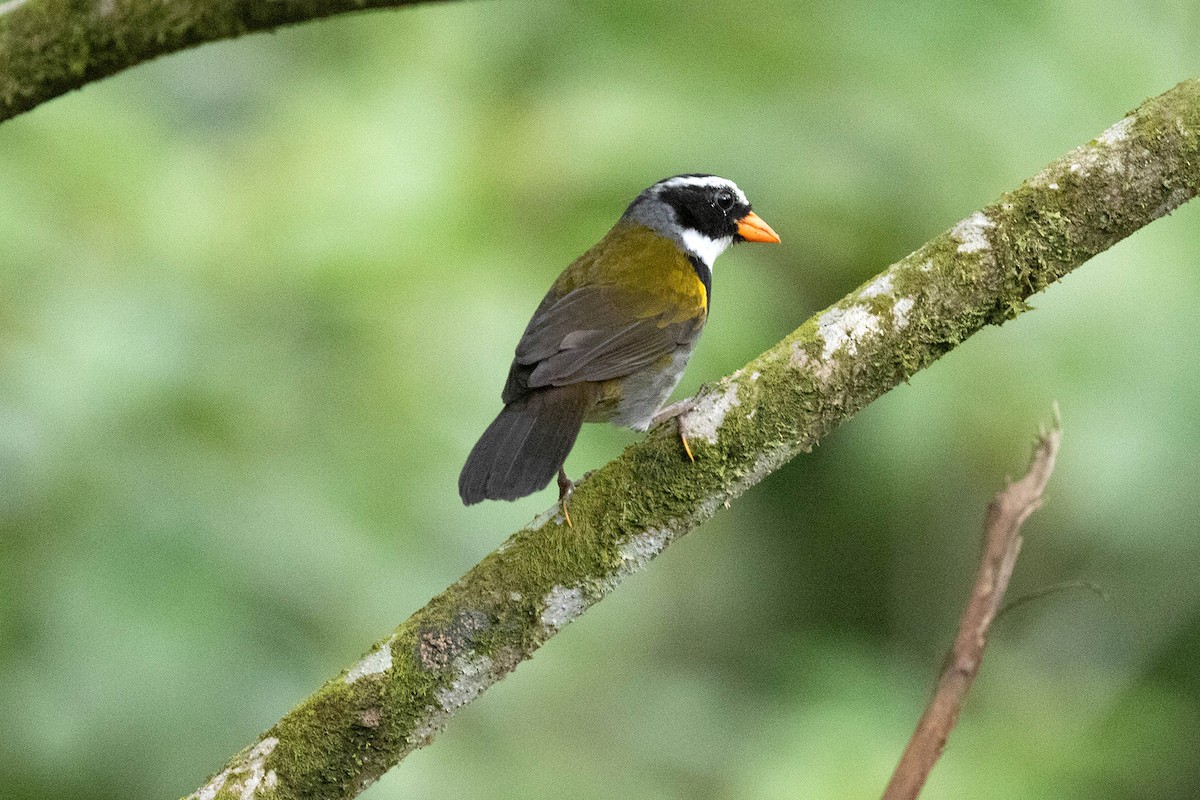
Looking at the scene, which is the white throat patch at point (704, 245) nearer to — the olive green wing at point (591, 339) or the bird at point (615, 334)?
the bird at point (615, 334)

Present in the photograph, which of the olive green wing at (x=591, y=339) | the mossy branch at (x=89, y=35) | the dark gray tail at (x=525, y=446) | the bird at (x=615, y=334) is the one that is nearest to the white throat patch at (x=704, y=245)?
the bird at (x=615, y=334)

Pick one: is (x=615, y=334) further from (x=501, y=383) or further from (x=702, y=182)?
(x=702, y=182)

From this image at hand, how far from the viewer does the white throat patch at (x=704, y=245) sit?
3555mm

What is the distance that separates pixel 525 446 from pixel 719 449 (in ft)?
1.85

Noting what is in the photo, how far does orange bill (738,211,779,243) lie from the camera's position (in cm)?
364

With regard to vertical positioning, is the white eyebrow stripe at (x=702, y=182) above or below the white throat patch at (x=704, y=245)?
above

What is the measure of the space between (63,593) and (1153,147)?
2503mm

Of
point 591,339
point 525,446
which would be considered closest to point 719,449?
point 525,446

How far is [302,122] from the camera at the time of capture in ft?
13.6

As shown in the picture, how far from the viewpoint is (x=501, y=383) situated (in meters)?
3.37

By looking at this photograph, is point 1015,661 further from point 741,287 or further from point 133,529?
point 133,529

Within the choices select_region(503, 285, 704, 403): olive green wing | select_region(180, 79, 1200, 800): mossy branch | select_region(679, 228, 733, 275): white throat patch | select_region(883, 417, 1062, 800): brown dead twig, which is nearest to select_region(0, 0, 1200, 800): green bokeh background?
select_region(679, 228, 733, 275): white throat patch

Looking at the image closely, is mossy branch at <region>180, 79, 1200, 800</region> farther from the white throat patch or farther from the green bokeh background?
the white throat patch

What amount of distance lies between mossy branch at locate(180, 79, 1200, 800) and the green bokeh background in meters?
0.87
